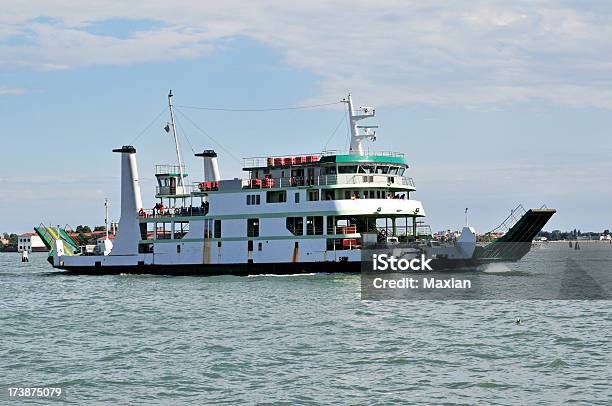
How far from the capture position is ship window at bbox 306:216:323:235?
55.5 metres

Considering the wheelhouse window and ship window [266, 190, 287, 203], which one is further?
the wheelhouse window

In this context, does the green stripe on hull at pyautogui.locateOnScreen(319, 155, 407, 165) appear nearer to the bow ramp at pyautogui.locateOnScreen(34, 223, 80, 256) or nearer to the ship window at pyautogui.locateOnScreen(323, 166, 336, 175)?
the ship window at pyautogui.locateOnScreen(323, 166, 336, 175)

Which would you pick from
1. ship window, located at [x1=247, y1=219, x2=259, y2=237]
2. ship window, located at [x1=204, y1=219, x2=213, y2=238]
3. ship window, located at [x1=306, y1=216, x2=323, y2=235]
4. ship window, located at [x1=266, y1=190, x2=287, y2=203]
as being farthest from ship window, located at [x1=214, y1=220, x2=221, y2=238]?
ship window, located at [x1=306, y1=216, x2=323, y2=235]

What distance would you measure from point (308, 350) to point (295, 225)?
30.4m

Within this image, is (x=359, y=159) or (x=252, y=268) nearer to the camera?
(x=359, y=159)

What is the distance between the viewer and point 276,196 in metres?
57.4

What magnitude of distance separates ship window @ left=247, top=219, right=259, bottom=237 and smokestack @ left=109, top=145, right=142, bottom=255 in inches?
390

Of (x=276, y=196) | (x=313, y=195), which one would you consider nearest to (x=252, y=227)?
(x=276, y=196)

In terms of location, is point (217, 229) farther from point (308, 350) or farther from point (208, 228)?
point (308, 350)

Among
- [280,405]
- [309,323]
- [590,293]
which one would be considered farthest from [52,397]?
[590,293]

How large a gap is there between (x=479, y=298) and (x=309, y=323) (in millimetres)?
12174

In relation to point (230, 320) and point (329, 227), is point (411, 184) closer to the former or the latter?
point (329, 227)

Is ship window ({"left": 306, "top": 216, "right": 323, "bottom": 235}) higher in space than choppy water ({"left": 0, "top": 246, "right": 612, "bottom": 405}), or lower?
higher

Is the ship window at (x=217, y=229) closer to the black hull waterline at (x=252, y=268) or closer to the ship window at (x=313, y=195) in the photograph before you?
the black hull waterline at (x=252, y=268)
